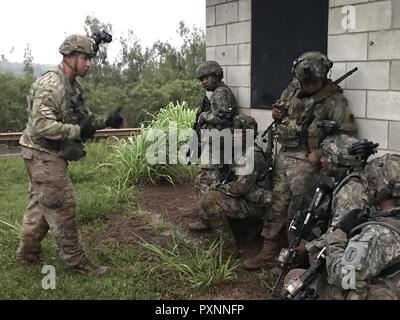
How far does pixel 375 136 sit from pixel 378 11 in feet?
3.32

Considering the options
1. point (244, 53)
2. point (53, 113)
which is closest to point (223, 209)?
point (53, 113)

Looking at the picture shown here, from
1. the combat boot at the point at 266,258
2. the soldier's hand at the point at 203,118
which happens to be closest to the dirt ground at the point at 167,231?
the combat boot at the point at 266,258

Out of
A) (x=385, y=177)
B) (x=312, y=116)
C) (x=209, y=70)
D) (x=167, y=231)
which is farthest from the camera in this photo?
(x=209, y=70)

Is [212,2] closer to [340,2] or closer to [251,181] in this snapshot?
[340,2]

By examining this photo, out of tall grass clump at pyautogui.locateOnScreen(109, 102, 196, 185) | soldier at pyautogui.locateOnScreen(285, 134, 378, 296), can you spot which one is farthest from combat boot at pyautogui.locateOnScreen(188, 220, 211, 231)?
tall grass clump at pyautogui.locateOnScreen(109, 102, 196, 185)

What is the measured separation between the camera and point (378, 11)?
13.0 ft

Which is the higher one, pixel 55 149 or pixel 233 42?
pixel 233 42

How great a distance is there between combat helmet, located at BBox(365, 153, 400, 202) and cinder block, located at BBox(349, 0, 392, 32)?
1.60 metres

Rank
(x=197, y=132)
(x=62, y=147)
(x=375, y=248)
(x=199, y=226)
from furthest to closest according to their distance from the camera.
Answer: (x=197, y=132) < (x=199, y=226) < (x=62, y=147) < (x=375, y=248)

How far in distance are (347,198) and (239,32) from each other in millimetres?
3162

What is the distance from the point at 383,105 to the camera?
4.02m

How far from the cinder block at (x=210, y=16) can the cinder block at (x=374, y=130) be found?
106 inches

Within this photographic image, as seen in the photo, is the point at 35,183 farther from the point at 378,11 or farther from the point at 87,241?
the point at 378,11
